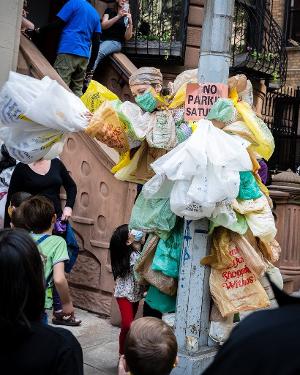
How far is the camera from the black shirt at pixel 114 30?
28.3 feet

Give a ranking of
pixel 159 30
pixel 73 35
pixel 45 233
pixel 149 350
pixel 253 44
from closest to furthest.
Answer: pixel 149 350 → pixel 45 233 → pixel 73 35 → pixel 159 30 → pixel 253 44

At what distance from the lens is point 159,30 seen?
9.69 meters

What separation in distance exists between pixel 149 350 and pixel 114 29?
6986 millimetres

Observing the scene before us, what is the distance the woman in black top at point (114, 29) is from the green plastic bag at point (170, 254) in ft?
16.0

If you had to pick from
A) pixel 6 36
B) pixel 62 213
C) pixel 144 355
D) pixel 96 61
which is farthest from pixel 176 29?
pixel 144 355

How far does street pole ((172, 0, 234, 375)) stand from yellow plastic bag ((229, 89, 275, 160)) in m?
0.25

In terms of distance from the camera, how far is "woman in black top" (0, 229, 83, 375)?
1822 millimetres

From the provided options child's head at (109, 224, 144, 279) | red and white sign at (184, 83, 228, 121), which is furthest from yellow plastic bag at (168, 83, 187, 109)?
child's head at (109, 224, 144, 279)

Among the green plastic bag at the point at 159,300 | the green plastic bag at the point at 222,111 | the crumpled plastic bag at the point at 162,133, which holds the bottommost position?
the green plastic bag at the point at 159,300

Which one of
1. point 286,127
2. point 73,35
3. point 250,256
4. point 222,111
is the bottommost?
point 250,256

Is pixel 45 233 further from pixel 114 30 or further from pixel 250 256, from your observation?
pixel 114 30

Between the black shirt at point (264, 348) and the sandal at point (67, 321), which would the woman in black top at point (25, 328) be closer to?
the black shirt at point (264, 348)

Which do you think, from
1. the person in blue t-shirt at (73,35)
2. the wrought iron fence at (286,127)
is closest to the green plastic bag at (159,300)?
the person in blue t-shirt at (73,35)

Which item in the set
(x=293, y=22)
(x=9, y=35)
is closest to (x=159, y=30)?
(x=9, y=35)
